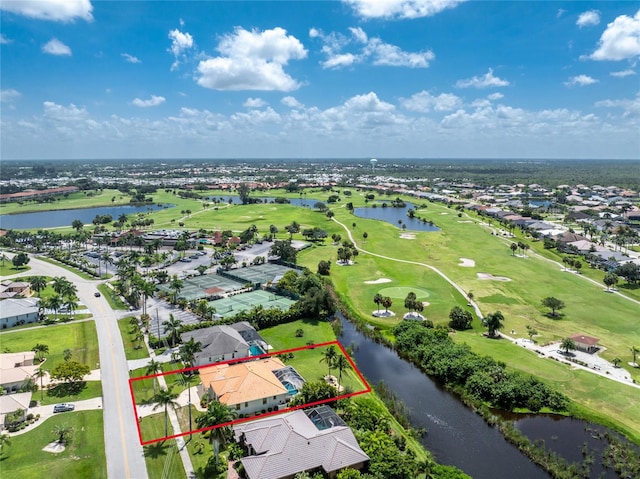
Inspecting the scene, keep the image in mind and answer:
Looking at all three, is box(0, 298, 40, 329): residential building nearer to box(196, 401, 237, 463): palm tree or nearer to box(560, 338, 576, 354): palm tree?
box(196, 401, 237, 463): palm tree

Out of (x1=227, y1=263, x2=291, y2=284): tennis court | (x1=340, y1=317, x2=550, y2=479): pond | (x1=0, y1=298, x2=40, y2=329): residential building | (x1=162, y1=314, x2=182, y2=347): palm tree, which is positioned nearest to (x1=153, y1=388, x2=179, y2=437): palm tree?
(x1=162, y1=314, x2=182, y2=347): palm tree

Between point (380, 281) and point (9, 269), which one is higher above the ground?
point (380, 281)

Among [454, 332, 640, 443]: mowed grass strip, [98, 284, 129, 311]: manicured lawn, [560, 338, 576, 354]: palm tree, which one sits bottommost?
[98, 284, 129, 311]: manicured lawn

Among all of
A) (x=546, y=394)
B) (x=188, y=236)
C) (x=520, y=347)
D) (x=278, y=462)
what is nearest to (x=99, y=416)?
(x=278, y=462)

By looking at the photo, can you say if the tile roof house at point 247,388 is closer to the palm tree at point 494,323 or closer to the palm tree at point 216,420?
the palm tree at point 216,420

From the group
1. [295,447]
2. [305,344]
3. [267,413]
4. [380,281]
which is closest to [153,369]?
[267,413]

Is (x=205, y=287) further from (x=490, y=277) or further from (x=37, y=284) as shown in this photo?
(x=490, y=277)

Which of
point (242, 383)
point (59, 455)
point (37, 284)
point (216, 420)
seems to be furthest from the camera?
point (37, 284)
